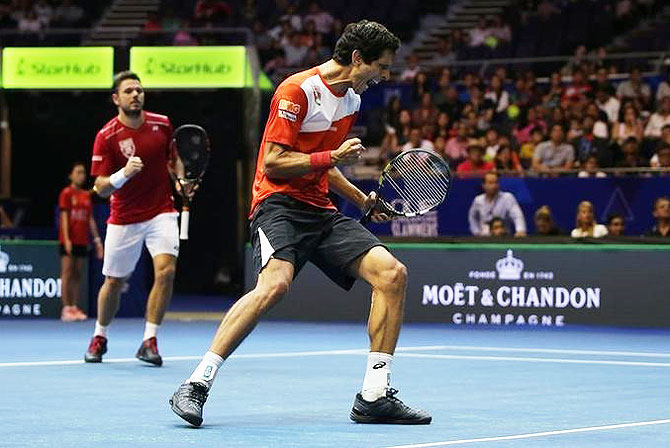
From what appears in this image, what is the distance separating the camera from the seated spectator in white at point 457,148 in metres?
21.8

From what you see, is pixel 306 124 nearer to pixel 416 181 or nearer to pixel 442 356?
pixel 416 181

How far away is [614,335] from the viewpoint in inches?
624

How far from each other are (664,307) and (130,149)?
7174 mm

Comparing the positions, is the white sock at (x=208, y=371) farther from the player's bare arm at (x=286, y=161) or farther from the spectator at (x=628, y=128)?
the spectator at (x=628, y=128)

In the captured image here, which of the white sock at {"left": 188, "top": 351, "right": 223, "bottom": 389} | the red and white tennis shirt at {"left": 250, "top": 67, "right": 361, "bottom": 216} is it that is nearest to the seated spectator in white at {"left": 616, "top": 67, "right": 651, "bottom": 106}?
the red and white tennis shirt at {"left": 250, "top": 67, "right": 361, "bottom": 216}

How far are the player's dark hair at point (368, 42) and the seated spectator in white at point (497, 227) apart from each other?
10673 millimetres

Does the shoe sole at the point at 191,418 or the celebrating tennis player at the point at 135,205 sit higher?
the celebrating tennis player at the point at 135,205

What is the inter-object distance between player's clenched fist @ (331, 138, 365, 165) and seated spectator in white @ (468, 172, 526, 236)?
11.2 m

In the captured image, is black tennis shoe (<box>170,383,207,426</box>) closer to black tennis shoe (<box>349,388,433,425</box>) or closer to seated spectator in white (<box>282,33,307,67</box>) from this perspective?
black tennis shoe (<box>349,388,433,425</box>)

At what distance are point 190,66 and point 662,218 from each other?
877 cm

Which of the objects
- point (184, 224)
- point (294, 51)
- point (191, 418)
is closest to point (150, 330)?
point (184, 224)

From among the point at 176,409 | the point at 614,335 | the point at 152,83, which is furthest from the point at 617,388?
the point at 152,83

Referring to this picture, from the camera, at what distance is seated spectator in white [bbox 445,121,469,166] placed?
71.4 feet

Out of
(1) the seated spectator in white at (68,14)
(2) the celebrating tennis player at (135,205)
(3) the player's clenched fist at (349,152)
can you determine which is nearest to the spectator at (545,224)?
(2) the celebrating tennis player at (135,205)
